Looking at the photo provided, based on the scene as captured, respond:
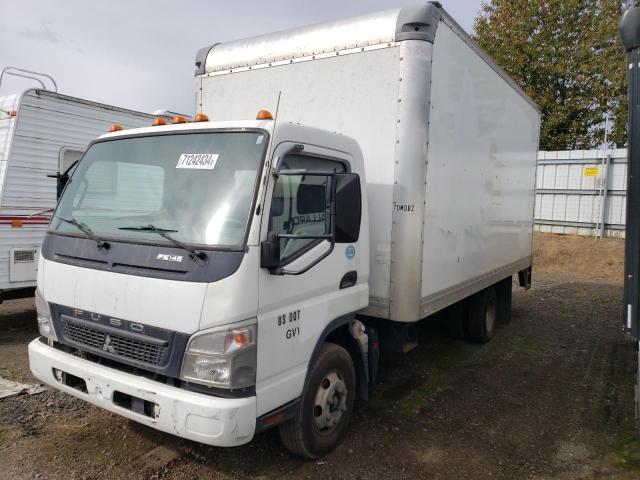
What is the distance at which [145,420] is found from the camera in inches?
112

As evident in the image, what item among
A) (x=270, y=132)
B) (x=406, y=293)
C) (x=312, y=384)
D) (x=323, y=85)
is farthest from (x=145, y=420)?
(x=323, y=85)

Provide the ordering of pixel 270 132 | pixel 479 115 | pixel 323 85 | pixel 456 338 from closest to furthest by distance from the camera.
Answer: pixel 270 132 < pixel 323 85 < pixel 479 115 < pixel 456 338

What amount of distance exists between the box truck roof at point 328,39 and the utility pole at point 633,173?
1.34 metres

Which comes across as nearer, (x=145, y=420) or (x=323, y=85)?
(x=145, y=420)

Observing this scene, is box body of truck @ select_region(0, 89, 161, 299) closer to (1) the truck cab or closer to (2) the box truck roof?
(2) the box truck roof

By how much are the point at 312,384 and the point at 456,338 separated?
4.05 metres

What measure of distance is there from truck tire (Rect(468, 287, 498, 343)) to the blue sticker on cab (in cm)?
341

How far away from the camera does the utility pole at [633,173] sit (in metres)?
4.04

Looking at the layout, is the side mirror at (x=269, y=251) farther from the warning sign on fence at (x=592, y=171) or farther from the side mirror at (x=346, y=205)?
the warning sign on fence at (x=592, y=171)

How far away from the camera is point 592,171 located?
1478cm

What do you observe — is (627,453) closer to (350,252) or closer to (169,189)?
(350,252)

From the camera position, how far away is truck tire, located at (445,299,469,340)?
21.5 feet

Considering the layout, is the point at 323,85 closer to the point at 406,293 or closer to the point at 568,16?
the point at 406,293

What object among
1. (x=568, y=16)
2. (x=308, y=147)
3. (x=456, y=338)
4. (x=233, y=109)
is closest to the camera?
(x=308, y=147)
